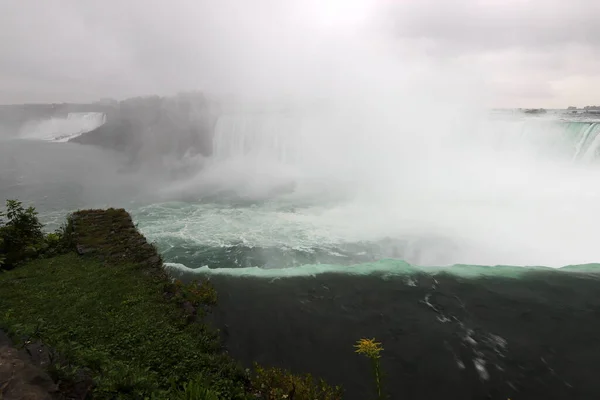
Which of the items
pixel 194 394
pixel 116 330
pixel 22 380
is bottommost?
pixel 116 330

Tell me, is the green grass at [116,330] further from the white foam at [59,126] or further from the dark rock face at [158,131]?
the white foam at [59,126]

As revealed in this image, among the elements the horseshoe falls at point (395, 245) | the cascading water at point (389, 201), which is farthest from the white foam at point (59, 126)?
the cascading water at point (389, 201)

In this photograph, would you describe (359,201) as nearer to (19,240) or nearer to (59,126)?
(19,240)

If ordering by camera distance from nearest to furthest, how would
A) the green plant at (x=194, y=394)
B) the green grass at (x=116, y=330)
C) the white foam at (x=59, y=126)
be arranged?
1. the green plant at (x=194, y=394)
2. the green grass at (x=116, y=330)
3. the white foam at (x=59, y=126)

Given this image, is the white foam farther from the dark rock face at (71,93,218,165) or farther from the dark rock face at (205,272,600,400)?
the dark rock face at (205,272,600,400)

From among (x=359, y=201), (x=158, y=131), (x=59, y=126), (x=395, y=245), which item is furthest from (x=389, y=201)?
(x=59, y=126)

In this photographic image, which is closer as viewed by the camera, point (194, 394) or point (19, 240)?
point (194, 394)

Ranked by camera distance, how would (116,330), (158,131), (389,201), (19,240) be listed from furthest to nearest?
(158,131), (389,201), (19,240), (116,330)
